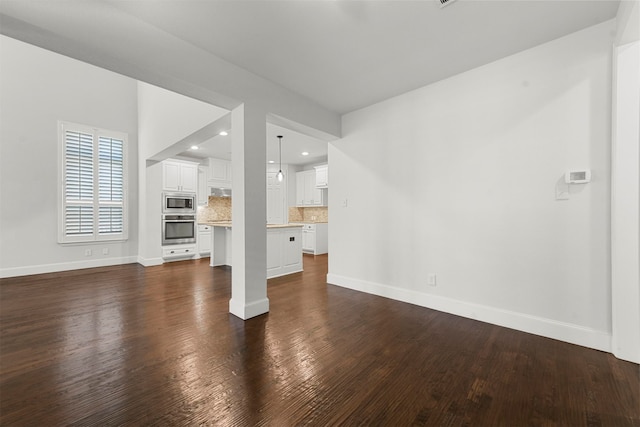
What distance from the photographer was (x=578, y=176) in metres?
2.24

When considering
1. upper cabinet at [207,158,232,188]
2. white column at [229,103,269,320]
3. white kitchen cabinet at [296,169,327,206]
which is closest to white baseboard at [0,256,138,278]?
upper cabinet at [207,158,232,188]

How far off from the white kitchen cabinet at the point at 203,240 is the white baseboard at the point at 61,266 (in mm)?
1389

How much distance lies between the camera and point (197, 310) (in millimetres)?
3084

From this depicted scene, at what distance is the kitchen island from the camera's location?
468 centimetres

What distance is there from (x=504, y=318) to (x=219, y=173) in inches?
273

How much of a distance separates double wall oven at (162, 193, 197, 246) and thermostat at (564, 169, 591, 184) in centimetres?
688

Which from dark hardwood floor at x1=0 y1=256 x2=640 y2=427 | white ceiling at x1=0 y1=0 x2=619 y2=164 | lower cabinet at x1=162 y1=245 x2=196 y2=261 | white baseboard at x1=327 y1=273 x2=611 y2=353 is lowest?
dark hardwood floor at x1=0 y1=256 x2=640 y2=427

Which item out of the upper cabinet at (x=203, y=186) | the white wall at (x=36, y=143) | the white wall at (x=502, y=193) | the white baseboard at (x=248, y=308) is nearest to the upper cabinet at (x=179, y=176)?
the upper cabinet at (x=203, y=186)

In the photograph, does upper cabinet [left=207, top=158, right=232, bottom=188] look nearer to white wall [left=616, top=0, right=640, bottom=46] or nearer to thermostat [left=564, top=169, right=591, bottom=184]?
thermostat [left=564, top=169, right=591, bottom=184]

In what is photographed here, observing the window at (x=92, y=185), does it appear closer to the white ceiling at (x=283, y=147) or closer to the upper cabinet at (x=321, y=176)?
the white ceiling at (x=283, y=147)

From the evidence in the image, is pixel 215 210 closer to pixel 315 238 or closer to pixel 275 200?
pixel 275 200

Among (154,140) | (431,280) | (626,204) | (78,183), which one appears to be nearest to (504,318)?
(431,280)

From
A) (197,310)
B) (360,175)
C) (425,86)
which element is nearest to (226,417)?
(197,310)

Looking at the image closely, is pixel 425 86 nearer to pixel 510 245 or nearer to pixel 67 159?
pixel 510 245
